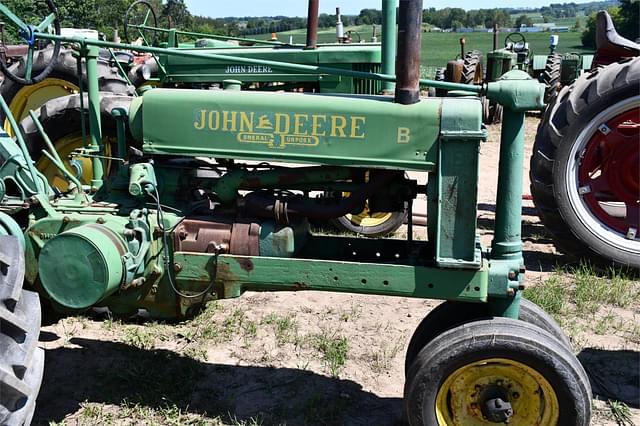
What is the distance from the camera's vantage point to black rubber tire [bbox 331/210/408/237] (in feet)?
20.2

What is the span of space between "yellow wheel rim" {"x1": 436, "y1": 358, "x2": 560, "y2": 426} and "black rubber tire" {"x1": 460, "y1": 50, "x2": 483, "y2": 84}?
31.6 feet

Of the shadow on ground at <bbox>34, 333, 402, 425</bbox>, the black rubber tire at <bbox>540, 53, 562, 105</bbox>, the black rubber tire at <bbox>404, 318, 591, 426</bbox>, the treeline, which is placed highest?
the treeline

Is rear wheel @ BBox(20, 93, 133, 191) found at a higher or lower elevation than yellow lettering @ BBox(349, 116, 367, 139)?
lower

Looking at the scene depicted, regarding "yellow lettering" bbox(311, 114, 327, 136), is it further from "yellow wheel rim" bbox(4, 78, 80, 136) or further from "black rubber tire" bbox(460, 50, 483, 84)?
"black rubber tire" bbox(460, 50, 483, 84)

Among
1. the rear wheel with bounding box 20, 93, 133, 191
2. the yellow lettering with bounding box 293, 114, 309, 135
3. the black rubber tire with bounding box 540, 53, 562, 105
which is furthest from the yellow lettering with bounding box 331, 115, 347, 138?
the black rubber tire with bounding box 540, 53, 562, 105

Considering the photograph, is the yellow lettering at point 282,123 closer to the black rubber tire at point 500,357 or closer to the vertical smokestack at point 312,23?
the black rubber tire at point 500,357

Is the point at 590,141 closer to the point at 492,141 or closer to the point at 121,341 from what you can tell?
the point at 121,341

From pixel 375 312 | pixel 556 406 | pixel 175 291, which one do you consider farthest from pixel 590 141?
pixel 175 291

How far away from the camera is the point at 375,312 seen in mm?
4629

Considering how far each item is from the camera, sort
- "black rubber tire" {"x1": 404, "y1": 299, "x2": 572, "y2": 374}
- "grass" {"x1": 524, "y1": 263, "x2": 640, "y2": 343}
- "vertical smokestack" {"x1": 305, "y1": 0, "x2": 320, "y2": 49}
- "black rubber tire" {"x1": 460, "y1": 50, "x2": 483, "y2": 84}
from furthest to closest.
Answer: "black rubber tire" {"x1": 460, "y1": 50, "x2": 483, "y2": 84}
"vertical smokestack" {"x1": 305, "y1": 0, "x2": 320, "y2": 49}
"grass" {"x1": 524, "y1": 263, "x2": 640, "y2": 343}
"black rubber tire" {"x1": 404, "y1": 299, "x2": 572, "y2": 374}

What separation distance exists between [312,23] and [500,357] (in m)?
4.19

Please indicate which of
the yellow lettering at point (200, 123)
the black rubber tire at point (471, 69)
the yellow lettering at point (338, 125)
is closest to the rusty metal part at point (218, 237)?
the yellow lettering at point (200, 123)

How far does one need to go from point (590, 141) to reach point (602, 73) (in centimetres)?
49

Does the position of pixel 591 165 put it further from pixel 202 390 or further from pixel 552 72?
pixel 552 72
